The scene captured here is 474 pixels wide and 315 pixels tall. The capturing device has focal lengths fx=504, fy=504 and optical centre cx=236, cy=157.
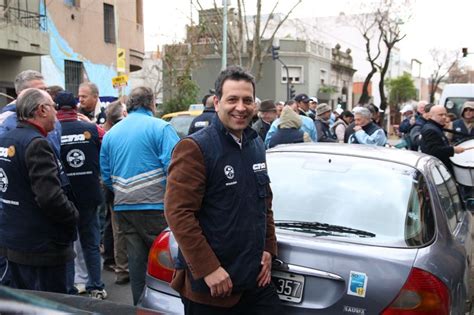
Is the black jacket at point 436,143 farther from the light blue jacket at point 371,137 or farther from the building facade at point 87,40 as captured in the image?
the building facade at point 87,40

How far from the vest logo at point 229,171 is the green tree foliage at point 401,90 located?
5647cm

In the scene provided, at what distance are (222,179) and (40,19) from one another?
17347 mm

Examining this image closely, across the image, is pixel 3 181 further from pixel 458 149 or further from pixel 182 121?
pixel 182 121

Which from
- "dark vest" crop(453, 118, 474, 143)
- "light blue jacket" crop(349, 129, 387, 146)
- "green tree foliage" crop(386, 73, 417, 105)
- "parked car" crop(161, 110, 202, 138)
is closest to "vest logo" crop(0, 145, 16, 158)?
"light blue jacket" crop(349, 129, 387, 146)

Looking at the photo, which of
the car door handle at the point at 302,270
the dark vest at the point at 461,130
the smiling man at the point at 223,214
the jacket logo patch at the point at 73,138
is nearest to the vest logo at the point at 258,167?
the smiling man at the point at 223,214

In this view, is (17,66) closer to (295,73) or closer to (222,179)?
(222,179)

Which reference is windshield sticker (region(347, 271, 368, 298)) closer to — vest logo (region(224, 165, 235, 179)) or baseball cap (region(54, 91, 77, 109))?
vest logo (region(224, 165, 235, 179))

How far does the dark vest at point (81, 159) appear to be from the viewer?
4484 millimetres

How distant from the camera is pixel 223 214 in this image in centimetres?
242

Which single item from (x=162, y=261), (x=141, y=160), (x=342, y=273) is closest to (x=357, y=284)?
(x=342, y=273)

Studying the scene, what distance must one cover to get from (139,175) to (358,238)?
1998 mm

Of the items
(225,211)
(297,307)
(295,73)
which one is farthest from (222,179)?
(295,73)

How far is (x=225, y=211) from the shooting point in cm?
242

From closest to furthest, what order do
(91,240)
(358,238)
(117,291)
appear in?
(358,238) < (91,240) < (117,291)
